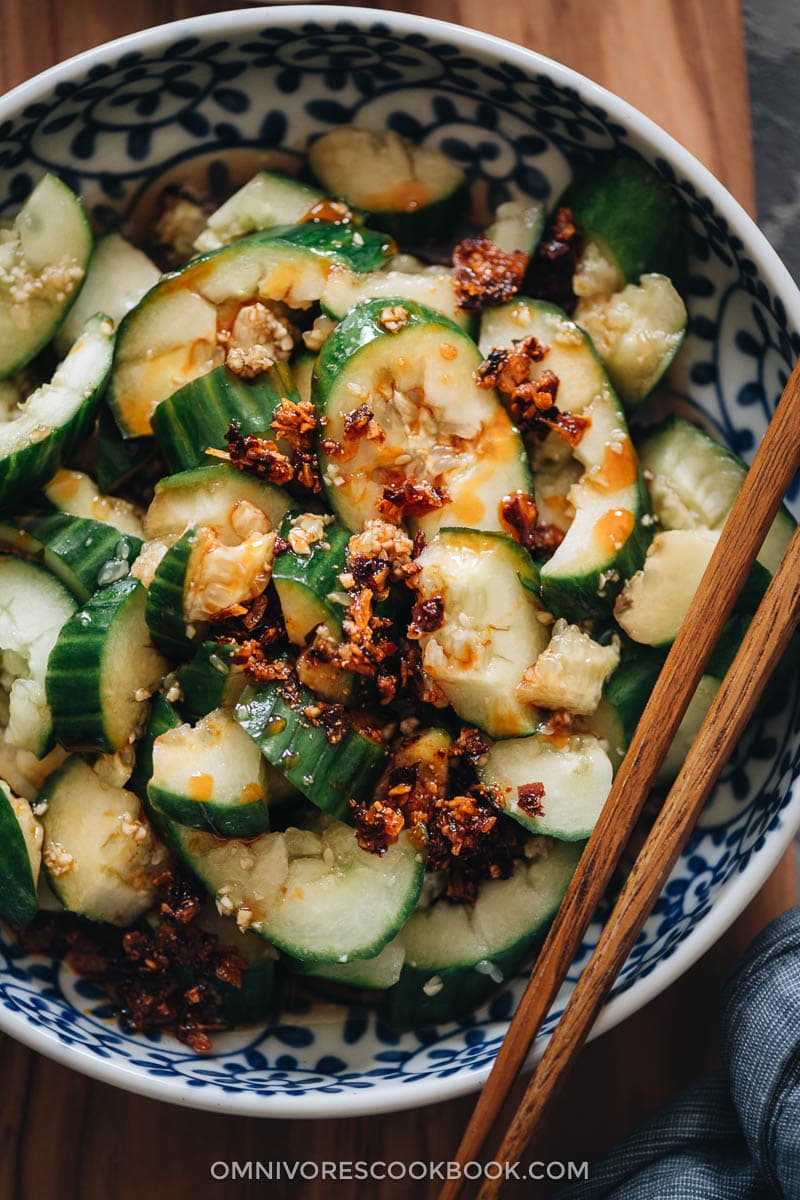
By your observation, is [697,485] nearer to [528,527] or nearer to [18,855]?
[528,527]

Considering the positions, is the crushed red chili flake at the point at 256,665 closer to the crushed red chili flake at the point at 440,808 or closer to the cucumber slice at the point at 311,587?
the cucumber slice at the point at 311,587

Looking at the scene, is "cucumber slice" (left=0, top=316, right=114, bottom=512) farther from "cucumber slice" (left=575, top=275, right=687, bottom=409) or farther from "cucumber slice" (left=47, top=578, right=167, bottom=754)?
"cucumber slice" (left=575, top=275, right=687, bottom=409)

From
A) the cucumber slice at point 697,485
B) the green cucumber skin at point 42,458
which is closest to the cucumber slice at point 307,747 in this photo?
the green cucumber skin at point 42,458

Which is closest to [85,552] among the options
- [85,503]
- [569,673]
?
[85,503]

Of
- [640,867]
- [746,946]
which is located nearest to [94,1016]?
Answer: [640,867]

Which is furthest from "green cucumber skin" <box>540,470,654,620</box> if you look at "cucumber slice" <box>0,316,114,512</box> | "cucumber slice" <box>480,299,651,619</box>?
"cucumber slice" <box>0,316,114,512</box>

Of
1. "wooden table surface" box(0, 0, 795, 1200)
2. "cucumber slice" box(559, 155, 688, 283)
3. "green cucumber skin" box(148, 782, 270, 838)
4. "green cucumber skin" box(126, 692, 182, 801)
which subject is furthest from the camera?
"wooden table surface" box(0, 0, 795, 1200)
